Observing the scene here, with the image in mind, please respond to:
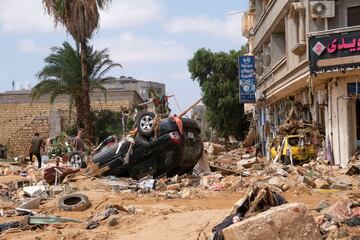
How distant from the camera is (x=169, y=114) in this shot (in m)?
16.8

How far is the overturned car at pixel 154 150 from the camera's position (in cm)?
1569

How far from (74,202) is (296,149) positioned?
10213 millimetres

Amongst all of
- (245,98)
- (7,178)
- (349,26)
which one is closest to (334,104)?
(349,26)

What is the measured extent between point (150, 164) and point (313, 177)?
414 centimetres

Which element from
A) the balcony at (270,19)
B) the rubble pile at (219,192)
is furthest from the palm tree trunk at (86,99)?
the balcony at (270,19)

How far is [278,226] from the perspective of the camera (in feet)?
22.5

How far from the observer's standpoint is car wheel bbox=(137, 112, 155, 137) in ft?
52.0

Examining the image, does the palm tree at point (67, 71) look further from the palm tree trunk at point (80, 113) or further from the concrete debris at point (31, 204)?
the concrete debris at point (31, 204)

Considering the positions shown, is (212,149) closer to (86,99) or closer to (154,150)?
(86,99)

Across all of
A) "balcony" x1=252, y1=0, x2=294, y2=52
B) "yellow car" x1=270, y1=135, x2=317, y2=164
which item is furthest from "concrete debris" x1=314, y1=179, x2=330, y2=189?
"balcony" x1=252, y1=0, x2=294, y2=52

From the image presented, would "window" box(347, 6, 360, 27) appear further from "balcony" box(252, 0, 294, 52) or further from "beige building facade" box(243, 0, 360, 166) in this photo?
"balcony" box(252, 0, 294, 52)

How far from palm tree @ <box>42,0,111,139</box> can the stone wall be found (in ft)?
46.4

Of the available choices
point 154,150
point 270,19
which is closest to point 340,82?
point 154,150

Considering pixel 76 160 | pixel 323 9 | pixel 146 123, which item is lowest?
pixel 76 160
